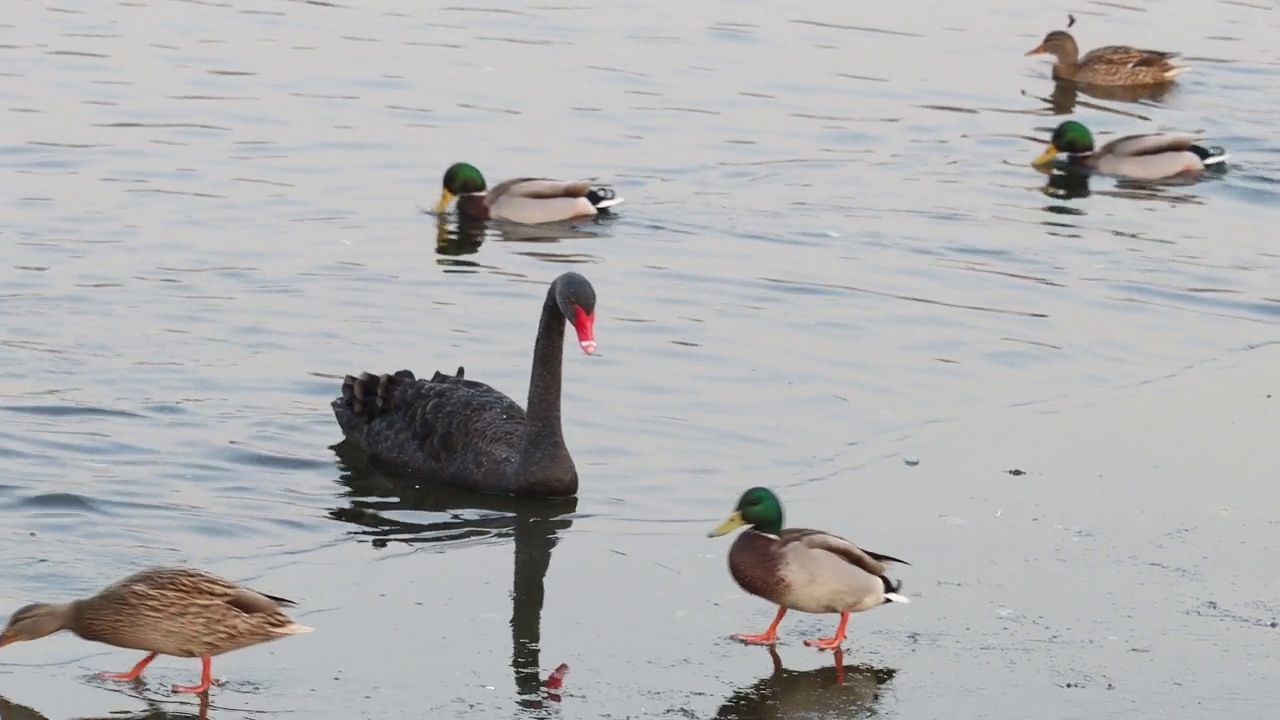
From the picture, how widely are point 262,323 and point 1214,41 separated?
→ 52.6ft

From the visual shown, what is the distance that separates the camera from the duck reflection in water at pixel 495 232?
16.6m

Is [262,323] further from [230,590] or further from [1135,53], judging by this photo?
[1135,53]

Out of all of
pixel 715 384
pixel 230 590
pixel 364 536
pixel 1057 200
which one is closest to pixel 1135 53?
pixel 1057 200

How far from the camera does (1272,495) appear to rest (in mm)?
10023

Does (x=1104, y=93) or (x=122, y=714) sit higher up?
(x=1104, y=93)

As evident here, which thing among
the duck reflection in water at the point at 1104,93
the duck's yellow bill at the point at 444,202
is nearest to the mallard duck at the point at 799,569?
the duck's yellow bill at the point at 444,202

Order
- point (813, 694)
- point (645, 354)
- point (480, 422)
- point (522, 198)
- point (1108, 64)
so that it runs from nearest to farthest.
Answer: point (813, 694)
point (480, 422)
point (645, 354)
point (522, 198)
point (1108, 64)

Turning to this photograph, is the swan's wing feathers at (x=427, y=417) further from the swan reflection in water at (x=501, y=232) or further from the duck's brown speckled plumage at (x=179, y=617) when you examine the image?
the swan reflection in water at (x=501, y=232)

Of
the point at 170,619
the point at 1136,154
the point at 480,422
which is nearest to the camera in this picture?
the point at 170,619

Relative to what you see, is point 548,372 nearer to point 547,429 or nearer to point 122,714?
point 547,429

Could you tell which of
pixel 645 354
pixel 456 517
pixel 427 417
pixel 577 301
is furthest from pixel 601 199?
pixel 456 517

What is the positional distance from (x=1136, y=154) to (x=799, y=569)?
12.6 m

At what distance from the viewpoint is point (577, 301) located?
33.9 ft

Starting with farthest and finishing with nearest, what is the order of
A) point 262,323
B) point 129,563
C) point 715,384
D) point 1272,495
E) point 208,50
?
point 208,50 → point 262,323 → point 715,384 → point 1272,495 → point 129,563
